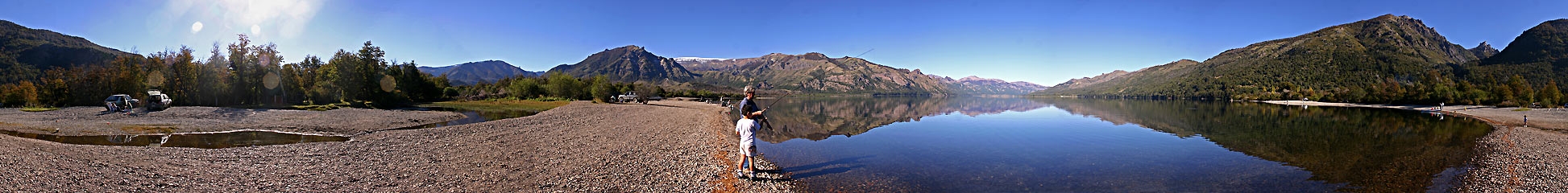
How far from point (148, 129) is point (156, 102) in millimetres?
21694

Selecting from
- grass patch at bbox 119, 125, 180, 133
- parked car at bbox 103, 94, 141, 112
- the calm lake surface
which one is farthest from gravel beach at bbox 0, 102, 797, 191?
parked car at bbox 103, 94, 141, 112

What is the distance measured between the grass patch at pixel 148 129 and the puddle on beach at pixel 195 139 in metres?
1.58

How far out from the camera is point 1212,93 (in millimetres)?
184875

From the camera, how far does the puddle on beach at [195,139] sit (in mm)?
17188

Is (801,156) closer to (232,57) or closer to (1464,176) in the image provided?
(1464,176)

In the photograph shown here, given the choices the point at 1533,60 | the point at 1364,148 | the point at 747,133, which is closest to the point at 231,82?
the point at 747,133

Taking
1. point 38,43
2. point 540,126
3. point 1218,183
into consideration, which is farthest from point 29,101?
point 38,43

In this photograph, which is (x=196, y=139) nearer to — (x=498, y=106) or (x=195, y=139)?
(x=195, y=139)

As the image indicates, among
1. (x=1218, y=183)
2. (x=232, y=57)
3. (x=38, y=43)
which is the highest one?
(x=38, y=43)

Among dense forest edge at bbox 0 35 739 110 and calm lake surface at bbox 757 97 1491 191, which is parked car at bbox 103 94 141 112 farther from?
calm lake surface at bbox 757 97 1491 191

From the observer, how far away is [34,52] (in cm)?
14262

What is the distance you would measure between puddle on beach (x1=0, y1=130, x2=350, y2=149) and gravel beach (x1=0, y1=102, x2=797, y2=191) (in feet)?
6.08

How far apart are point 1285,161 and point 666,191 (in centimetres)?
1923

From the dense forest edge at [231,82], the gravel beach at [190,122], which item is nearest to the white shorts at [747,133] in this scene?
the gravel beach at [190,122]
